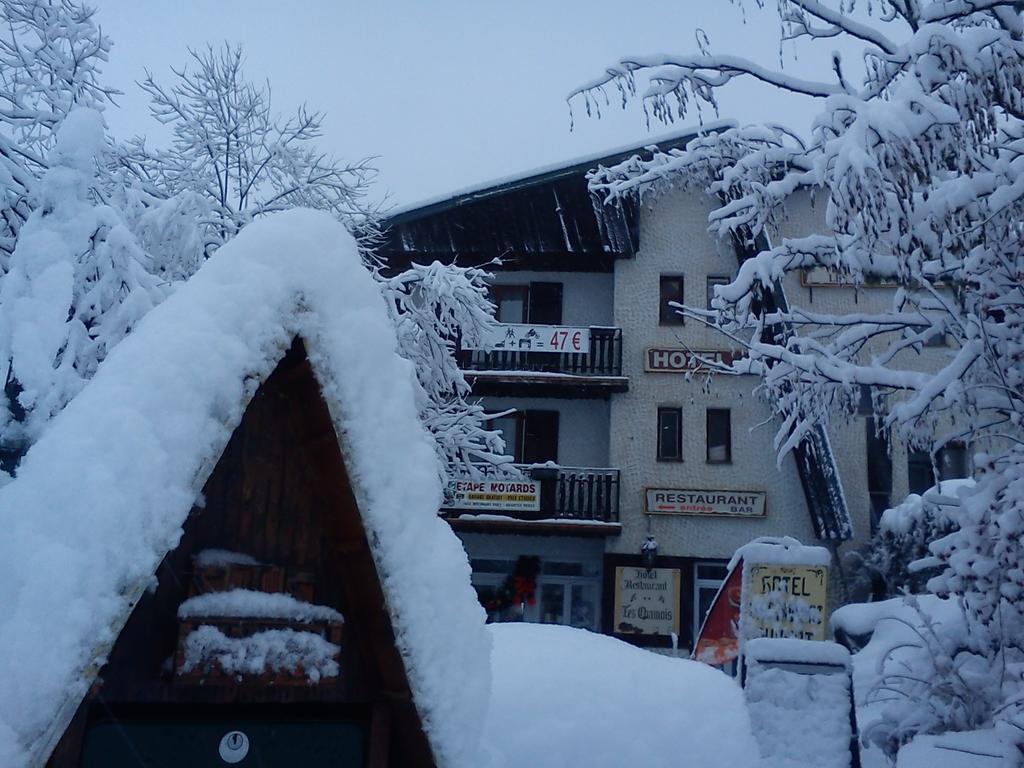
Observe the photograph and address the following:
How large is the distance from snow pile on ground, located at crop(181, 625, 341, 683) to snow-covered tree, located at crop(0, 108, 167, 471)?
5.72 meters

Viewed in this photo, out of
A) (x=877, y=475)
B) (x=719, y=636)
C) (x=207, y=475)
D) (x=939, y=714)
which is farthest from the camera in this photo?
(x=877, y=475)

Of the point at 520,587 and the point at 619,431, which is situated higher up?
the point at 619,431

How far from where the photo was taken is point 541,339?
18797 millimetres

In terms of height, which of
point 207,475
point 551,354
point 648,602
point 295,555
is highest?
point 551,354

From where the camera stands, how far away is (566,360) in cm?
1886

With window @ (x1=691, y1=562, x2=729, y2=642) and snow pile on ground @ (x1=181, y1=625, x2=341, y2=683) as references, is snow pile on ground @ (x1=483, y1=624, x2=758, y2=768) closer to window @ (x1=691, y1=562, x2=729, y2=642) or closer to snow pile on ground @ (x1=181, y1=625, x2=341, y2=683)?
snow pile on ground @ (x1=181, y1=625, x2=341, y2=683)

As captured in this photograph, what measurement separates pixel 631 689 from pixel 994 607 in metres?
2.18

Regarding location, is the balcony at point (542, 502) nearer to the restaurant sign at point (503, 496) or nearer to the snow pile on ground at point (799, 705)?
the restaurant sign at point (503, 496)

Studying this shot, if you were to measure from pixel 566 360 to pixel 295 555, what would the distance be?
1643 centimetres

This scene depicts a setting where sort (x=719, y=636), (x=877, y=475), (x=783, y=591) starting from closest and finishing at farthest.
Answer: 1. (x=783, y=591)
2. (x=719, y=636)
3. (x=877, y=475)

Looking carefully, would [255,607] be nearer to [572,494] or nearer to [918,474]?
[572,494]

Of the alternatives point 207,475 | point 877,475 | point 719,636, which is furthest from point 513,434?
point 207,475

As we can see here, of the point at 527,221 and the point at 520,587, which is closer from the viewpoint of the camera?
the point at 520,587

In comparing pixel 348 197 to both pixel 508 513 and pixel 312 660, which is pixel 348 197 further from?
pixel 312 660
